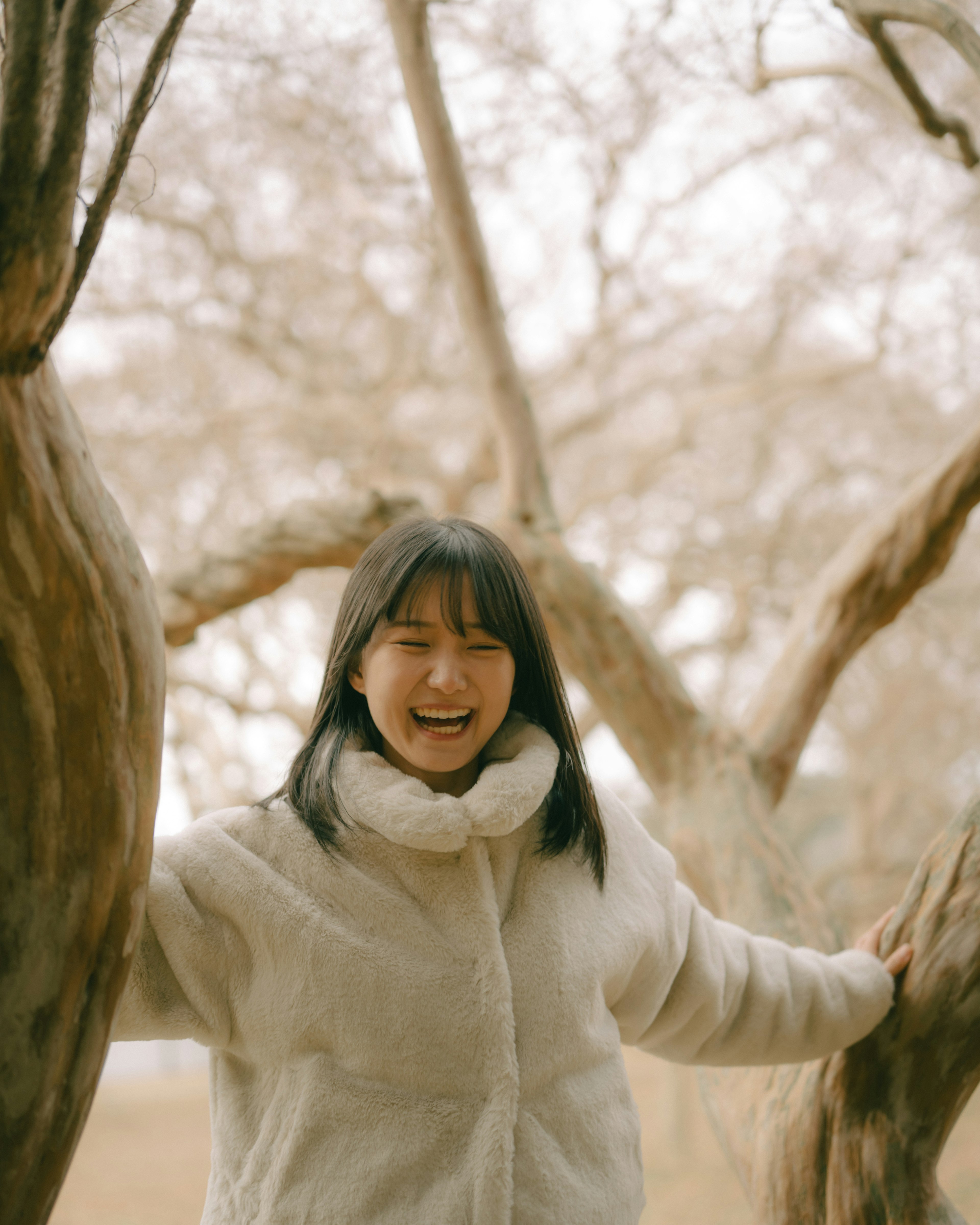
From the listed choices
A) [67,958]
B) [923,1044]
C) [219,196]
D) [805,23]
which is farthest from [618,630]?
[219,196]

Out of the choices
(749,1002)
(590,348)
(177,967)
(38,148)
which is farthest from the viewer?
(590,348)

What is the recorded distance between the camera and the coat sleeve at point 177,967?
82cm

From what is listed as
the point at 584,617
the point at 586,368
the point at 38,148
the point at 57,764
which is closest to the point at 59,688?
the point at 57,764

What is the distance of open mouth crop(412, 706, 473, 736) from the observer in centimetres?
91

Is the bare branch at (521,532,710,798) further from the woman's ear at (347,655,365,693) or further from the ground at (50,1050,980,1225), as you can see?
the ground at (50,1050,980,1225)

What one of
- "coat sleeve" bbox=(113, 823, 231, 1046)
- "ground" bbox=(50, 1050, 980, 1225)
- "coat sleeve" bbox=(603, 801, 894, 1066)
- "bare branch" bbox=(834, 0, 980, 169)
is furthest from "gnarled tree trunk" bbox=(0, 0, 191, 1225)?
"ground" bbox=(50, 1050, 980, 1225)

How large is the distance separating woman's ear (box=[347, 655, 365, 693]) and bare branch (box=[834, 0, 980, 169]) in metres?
0.99

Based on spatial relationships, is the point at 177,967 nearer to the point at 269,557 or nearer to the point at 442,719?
the point at 442,719

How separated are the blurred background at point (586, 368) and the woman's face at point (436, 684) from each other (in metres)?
1.66

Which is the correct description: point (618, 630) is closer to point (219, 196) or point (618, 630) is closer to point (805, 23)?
point (805, 23)

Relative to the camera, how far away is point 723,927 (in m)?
1.12

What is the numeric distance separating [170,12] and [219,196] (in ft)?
8.90

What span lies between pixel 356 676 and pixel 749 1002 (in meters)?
0.55

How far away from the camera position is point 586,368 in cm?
414
